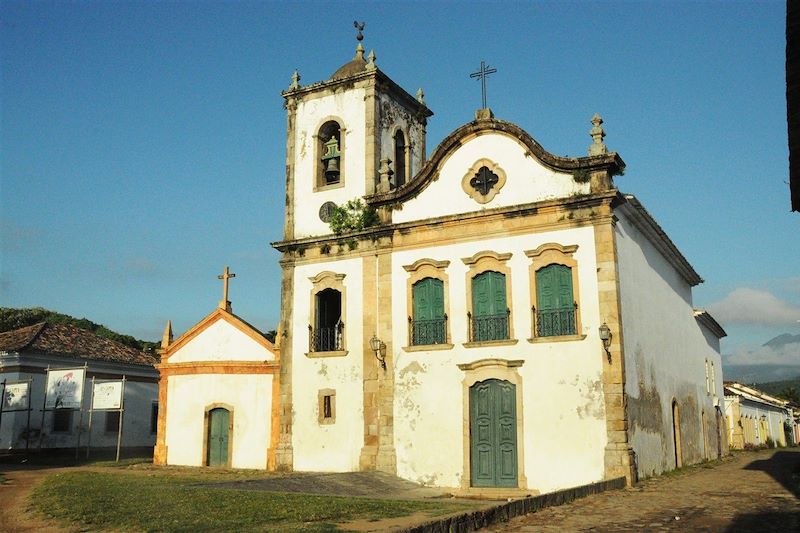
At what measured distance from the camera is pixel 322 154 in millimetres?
22109

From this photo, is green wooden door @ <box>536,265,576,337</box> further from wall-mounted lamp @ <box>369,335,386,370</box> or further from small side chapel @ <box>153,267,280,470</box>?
small side chapel @ <box>153,267,280,470</box>

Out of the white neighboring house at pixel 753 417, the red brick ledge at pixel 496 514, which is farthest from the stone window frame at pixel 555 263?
the white neighboring house at pixel 753 417

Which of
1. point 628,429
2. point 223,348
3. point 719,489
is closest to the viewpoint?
point 719,489

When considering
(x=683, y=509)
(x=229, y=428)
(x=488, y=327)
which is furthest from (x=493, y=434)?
(x=229, y=428)

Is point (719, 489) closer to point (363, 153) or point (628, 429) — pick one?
point (628, 429)

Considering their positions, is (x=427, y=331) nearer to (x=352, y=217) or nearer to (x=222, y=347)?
(x=352, y=217)

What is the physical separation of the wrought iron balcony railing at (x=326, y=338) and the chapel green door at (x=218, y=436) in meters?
3.82

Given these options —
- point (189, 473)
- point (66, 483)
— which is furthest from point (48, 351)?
point (66, 483)

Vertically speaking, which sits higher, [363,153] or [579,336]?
[363,153]

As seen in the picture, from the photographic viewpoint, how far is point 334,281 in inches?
802

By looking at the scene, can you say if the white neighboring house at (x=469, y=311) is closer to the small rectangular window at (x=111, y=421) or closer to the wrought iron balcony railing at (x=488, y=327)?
the wrought iron balcony railing at (x=488, y=327)

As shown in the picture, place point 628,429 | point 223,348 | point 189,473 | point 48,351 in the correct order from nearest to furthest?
point 628,429 < point 189,473 < point 223,348 < point 48,351

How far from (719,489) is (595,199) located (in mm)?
6644

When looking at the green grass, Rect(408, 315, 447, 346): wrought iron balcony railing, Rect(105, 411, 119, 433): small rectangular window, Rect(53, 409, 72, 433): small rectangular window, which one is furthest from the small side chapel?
Rect(105, 411, 119, 433): small rectangular window
